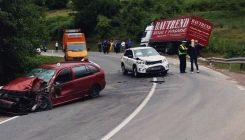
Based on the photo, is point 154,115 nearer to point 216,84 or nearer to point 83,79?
point 83,79

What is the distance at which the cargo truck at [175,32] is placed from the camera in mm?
36969

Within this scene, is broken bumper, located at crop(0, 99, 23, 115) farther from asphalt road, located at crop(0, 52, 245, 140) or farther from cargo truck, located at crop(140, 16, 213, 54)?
cargo truck, located at crop(140, 16, 213, 54)

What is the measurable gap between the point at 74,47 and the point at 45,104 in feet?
71.6

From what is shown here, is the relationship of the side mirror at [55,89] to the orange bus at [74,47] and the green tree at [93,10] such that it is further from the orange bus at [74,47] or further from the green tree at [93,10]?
the green tree at [93,10]

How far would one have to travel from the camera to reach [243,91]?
16.0m

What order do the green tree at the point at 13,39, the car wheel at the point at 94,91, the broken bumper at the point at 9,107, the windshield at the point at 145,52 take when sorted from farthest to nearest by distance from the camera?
the windshield at the point at 145,52
the green tree at the point at 13,39
the car wheel at the point at 94,91
the broken bumper at the point at 9,107

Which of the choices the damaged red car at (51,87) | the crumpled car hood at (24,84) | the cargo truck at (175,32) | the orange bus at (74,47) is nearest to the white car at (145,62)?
the damaged red car at (51,87)

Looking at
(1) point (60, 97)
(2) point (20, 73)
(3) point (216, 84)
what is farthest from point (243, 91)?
(2) point (20, 73)

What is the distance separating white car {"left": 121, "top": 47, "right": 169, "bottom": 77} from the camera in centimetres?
2281

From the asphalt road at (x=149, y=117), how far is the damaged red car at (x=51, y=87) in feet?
1.27

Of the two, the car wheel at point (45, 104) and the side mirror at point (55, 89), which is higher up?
the side mirror at point (55, 89)

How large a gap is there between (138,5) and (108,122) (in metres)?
54.8

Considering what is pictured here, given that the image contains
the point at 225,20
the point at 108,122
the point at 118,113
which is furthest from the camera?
the point at 225,20

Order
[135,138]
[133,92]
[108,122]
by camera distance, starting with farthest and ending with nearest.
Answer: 1. [133,92]
2. [108,122]
3. [135,138]
